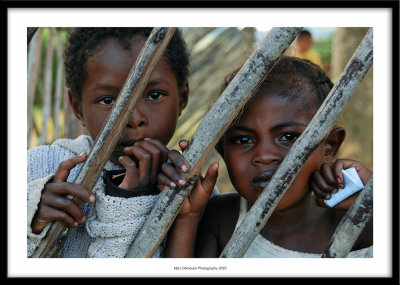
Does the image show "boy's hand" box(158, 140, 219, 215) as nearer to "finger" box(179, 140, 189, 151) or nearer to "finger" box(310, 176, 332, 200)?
"finger" box(179, 140, 189, 151)

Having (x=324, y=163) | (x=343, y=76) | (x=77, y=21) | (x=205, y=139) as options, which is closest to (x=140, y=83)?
(x=205, y=139)

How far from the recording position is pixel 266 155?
122 centimetres

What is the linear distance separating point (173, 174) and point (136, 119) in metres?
0.29

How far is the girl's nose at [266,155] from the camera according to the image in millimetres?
1215

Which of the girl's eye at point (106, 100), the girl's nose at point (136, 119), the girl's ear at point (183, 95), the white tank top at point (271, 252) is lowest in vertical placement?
the white tank top at point (271, 252)

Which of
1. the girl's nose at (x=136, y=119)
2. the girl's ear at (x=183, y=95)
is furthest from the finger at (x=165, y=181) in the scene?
the girl's ear at (x=183, y=95)

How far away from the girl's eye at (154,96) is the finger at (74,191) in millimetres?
375

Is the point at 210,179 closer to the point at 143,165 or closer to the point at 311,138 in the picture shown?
the point at 143,165

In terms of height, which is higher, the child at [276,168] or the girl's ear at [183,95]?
the girl's ear at [183,95]

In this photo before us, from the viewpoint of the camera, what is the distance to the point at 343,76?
1015 mm

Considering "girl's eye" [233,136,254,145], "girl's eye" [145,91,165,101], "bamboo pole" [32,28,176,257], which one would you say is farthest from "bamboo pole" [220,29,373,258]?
"girl's eye" [145,91,165,101]

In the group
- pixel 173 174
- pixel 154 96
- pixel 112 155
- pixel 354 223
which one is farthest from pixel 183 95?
pixel 354 223

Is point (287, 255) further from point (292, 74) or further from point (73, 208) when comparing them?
point (73, 208)

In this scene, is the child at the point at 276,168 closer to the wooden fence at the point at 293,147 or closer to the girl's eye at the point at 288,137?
the girl's eye at the point at 288,137
